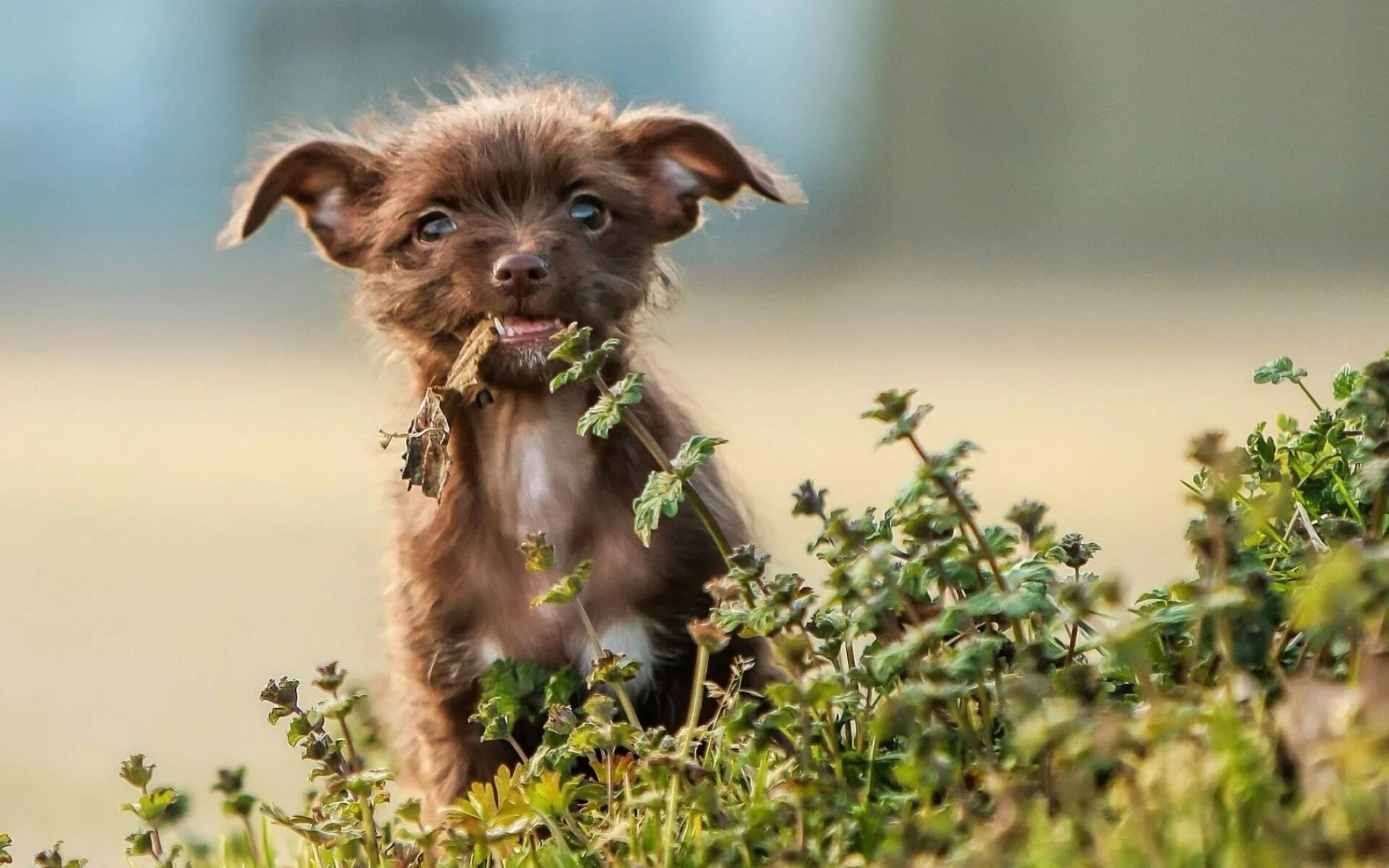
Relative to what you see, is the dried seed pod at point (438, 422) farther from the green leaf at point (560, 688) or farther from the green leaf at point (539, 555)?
the green leaf at point (539, 555)

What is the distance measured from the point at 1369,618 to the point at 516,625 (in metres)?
1.99

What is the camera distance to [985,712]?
2.39 meters

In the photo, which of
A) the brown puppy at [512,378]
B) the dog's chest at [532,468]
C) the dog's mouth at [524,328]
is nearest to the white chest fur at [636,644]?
the brown puppy at [512,378]

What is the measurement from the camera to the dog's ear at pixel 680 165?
394cm

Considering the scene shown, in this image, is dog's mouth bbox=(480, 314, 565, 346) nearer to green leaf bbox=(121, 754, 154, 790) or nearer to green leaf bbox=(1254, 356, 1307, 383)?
green leaf bbox=(121, 754, 154, 790)

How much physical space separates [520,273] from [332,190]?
2.57 feet

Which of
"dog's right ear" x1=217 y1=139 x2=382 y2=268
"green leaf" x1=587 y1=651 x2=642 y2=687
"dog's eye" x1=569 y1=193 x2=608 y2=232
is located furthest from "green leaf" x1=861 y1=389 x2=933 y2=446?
"dog's right ear" x1=217 y1=139 x2=382 y2=268

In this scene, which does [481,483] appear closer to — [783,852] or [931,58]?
[783,852]

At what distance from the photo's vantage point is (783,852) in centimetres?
209

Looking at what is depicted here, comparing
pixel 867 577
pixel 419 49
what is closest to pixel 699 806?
pixel 867 577

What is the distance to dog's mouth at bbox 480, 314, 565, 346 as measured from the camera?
Answer: 11.6ft

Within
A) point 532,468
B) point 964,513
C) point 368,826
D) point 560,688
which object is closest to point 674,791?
point 964,513

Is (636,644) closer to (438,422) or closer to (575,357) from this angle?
(438,422)

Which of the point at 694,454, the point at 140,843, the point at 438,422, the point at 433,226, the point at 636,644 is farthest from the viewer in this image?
the point at 433,226
